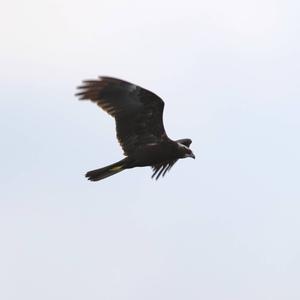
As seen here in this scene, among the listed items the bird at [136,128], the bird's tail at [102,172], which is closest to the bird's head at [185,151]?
the bird at [136,128]

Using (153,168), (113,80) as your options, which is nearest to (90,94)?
(113,80)

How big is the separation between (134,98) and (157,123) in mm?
939

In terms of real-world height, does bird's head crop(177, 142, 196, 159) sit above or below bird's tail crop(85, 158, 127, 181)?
above

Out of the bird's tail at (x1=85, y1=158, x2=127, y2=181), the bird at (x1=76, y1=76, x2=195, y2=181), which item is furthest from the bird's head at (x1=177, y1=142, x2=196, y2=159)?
the bird's tail at (x1=85, y1=158, x2=127, y2=181)

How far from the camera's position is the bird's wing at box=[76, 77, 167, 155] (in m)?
30.8

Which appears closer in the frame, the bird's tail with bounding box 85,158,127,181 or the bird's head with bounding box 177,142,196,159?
the bird's tail with bounding box 85,158,127,181

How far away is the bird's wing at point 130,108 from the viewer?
30781 mm

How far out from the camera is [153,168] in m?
31.9

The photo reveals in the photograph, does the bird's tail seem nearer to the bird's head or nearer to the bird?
the bird

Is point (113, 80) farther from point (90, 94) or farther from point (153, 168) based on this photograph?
point (153, 168)

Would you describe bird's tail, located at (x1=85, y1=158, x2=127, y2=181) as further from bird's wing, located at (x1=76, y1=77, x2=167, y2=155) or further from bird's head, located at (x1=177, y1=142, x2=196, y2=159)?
bird's head, located at (x1=177, y1=142, x2=196, y2=159)

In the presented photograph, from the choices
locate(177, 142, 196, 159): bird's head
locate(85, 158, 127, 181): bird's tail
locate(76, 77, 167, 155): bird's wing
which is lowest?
locate(85, 158, 127, 181): bird's tail

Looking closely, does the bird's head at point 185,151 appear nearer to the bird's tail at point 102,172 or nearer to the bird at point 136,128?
the bird at point 136,128

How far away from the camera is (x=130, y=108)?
103 ft
